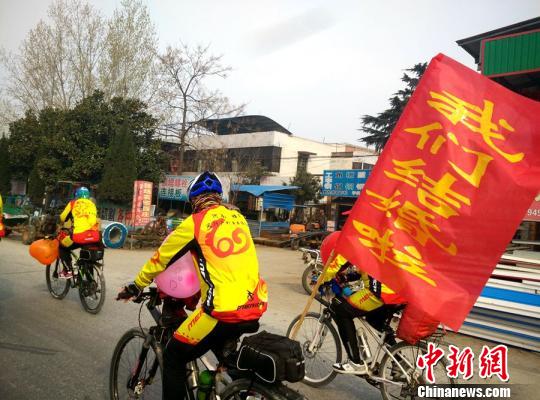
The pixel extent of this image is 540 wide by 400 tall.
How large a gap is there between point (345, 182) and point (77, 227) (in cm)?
1664

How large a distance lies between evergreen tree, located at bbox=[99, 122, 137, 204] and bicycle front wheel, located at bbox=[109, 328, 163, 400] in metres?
17.3

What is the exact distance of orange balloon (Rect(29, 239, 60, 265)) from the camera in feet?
21.4

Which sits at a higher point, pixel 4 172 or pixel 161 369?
pixel 4 172

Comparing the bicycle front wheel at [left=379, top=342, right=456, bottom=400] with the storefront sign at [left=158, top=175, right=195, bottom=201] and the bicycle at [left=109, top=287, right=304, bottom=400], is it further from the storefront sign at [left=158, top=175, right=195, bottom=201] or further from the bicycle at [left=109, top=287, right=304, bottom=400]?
the storefront sign at [left=158, top=175, right=195, bottom=201]

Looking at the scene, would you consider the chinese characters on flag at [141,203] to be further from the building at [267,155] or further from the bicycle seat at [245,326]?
the bicycle seat at [245,326]

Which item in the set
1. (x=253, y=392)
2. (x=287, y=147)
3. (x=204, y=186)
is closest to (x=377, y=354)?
(x=253, y=392)

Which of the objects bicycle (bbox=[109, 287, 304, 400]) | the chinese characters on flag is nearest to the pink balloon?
bicycle (bbox=[109, 287, 304, 400])

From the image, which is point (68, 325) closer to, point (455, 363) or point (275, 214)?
point (455, 363)

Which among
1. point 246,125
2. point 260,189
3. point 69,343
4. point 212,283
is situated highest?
point 246,125

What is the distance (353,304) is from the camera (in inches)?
156

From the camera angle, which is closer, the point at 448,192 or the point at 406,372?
the point at 448,192

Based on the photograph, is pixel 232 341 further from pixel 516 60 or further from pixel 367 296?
pixel 516 60

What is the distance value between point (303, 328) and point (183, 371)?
7.76 ft

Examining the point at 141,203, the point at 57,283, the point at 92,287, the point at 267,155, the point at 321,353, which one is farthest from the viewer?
the point at 267,155
